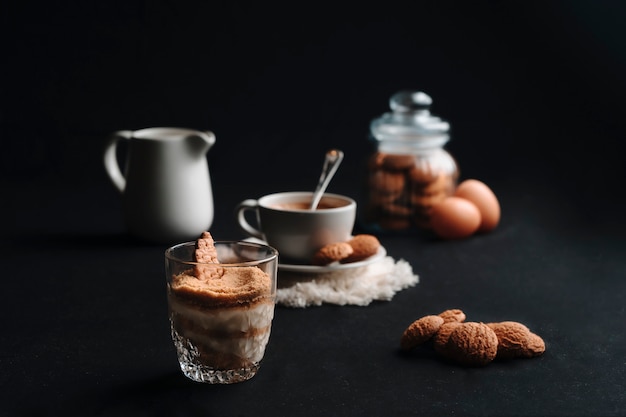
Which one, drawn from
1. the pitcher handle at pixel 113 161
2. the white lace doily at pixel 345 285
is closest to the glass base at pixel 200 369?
the white lace doily at pixel 345 285

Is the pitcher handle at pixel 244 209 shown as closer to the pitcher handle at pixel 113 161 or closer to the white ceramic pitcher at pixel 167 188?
the white ceramic pitcher at pixel 167 188

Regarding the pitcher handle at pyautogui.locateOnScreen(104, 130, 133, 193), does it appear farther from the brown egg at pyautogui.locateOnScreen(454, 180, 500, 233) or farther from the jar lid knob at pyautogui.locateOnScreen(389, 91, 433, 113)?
the brown egg at pyautogui.locateOnScreen(454, 180, 500, 233)

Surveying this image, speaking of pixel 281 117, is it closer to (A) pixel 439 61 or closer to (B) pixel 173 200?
(A) pixel 439 61

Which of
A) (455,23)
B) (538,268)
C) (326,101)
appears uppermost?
(455,23)

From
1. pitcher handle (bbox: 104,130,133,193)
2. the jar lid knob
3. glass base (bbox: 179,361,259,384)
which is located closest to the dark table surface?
glass base (bbox: 179,361,259,384)

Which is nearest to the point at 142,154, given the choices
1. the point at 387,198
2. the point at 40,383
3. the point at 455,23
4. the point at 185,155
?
the point at 185,155

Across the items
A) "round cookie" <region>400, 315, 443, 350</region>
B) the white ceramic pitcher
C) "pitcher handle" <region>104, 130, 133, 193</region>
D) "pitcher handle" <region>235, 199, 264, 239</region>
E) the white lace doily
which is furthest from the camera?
"pitcher handle" <region>104, 130, 133, 193</region>

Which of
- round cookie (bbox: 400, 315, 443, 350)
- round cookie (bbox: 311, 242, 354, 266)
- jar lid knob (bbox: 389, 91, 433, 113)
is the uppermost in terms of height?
jar lid knob (bbox: 389, 91, 433, 113)
